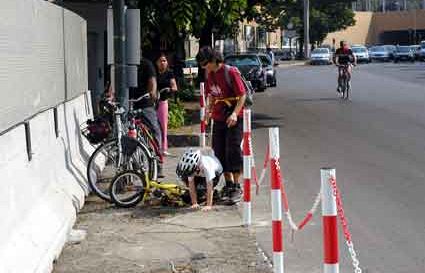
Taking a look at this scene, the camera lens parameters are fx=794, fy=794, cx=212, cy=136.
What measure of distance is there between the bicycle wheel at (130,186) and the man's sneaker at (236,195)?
40.8 inches

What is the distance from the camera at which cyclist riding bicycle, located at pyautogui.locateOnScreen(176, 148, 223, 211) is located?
877 centimetres

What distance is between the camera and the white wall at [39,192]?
554 centimetres

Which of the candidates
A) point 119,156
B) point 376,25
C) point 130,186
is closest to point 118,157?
point 119,156

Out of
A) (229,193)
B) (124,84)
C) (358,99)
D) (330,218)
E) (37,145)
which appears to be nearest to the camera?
(330,218)

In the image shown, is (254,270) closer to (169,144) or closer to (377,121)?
(169,144)

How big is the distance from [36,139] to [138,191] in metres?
2.17

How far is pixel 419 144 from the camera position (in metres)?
14.3

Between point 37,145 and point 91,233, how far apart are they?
46.8 inches

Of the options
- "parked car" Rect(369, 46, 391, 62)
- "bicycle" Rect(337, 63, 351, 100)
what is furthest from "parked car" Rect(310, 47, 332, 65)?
"bicycle" Rect(337, 63, 351, 100)

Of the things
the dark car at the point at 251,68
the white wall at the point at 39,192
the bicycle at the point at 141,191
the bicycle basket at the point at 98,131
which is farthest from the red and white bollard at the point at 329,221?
the dark car at the point at 251,68

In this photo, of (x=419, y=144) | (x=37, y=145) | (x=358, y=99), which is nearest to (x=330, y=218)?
(x=37, y=145)

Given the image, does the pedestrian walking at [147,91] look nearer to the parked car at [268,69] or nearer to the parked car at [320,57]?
the parked car at [268,69]

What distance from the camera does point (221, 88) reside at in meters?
9.46

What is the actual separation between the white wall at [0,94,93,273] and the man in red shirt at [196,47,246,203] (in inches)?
68.2
